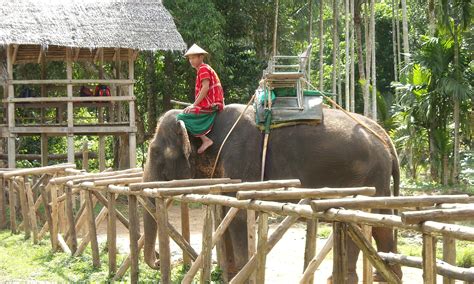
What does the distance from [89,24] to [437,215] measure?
14.7 meters

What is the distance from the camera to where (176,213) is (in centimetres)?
1845

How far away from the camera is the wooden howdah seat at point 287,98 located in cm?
926

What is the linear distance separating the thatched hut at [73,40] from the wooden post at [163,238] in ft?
33.1

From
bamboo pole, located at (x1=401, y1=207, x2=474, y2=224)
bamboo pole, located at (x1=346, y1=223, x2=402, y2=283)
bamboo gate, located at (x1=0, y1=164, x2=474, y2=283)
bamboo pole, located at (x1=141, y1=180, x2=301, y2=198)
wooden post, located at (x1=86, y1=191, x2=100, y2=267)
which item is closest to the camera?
bamboo pole, located at (x1=401, y1=207, x2=474, y2=224)

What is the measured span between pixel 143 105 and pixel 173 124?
16221mm

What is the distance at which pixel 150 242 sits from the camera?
9070 millimetres

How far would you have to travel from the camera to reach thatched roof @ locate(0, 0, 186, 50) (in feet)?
57.3

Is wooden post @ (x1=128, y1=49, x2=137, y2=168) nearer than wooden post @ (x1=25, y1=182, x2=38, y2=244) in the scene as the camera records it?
No

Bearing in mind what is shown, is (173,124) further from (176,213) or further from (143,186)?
(176,213)

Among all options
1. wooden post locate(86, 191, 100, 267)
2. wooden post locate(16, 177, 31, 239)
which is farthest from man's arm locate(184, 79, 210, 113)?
wooden post locate(16, 177, 31, 239)

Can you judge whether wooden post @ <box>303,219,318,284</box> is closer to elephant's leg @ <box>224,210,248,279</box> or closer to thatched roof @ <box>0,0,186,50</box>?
elephant's leg @ <box>224,210,248,279</box>

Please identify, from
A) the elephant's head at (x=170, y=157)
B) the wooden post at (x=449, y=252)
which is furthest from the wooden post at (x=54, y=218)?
the wooden post at (x=449, y=252)

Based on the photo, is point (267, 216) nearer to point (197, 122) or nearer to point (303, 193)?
point (303, 193)

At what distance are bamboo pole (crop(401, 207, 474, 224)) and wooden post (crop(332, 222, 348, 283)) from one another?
2.61 feet
